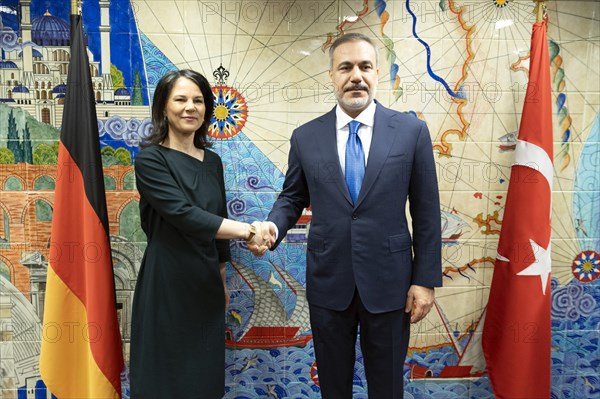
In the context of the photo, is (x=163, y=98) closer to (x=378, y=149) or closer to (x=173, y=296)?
(x=173, y=296)

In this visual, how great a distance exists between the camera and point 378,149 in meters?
1.64

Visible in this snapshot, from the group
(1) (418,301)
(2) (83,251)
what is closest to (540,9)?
(1) (418,301)

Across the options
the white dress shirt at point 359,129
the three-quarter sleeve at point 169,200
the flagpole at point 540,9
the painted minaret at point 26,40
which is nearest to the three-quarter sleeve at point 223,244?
the three-quarter sleeve at point 169,200

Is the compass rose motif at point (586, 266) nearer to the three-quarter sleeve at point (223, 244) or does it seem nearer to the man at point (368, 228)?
the man at point (368, 228)

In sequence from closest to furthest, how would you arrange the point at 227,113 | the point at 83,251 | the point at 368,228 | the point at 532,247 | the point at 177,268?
1. the point at 368,228
2. the point at 177,268
3. the point at 83,251
4. the point at 532,247
5. the point at 227,113

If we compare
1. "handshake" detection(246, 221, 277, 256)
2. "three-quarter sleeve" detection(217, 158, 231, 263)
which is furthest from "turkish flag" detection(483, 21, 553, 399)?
"three-quarter sleeve" detection(217, 158, 231, 263)

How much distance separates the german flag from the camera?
6.81ft

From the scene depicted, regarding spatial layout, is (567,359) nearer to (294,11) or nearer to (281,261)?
(281,261)

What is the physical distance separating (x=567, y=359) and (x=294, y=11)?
2471mm

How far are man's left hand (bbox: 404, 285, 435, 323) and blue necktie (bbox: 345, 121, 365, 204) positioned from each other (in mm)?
416

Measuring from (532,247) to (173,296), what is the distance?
5.71ft

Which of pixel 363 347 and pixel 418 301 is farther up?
Result: pixel 418 301

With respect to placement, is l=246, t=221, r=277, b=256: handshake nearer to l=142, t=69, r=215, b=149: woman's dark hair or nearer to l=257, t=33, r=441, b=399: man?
l=257, t=33, r=441, b=399: man

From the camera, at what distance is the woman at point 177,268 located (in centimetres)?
182
